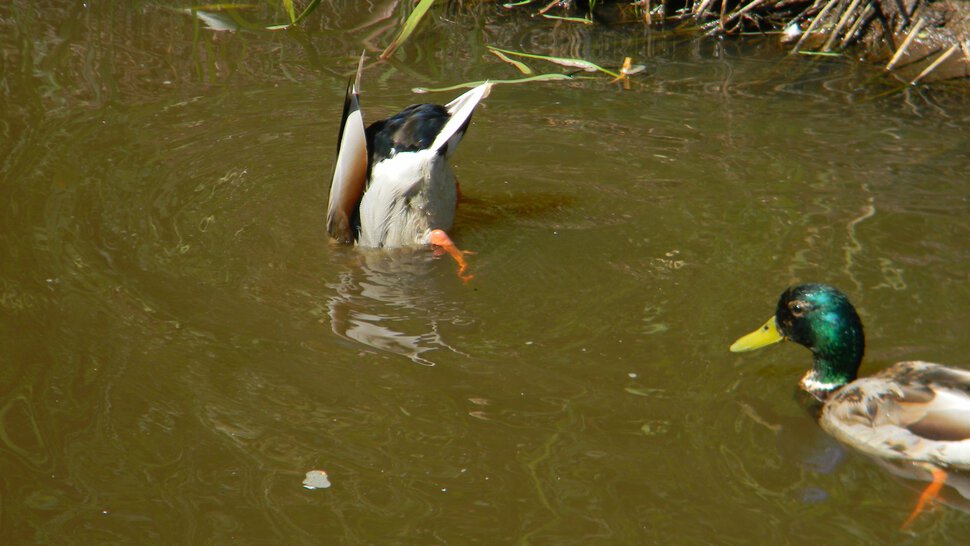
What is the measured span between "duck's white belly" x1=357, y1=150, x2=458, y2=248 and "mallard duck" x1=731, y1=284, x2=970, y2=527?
1788 millimetres

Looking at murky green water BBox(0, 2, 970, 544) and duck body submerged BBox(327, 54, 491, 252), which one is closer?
murky green water BBox(0, 2, 970, 544)

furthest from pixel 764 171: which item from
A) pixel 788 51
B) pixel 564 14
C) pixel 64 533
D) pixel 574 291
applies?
pixel 64 533

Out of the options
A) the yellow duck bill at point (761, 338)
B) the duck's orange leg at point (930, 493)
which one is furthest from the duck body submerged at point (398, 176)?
the duck's orange leg at point (930, 493)

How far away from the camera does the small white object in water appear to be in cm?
353

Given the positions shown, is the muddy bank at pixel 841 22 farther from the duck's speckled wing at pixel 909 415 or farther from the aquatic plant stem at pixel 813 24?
the duck's speckled wing at pixel 909 415

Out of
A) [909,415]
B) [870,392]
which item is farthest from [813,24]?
[909,415]

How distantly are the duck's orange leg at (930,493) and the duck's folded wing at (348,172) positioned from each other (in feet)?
9.64

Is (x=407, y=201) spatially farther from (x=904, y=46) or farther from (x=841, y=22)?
(x=841, y=22)

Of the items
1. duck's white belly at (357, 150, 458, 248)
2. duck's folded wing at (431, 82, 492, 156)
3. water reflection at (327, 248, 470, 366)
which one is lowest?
water reflection at (327, 248, 470, 366)

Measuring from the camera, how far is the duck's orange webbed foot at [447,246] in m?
5.21

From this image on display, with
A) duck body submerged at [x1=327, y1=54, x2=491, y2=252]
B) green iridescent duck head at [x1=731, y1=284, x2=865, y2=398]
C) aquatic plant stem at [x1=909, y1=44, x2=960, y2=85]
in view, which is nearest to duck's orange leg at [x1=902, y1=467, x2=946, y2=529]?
green iridescent duck head at [x1=731, y1=284, x2=865, y2=398]

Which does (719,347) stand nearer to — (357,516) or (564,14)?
(357,516)

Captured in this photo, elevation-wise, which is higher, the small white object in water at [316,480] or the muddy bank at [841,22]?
the muddy bank at [841,22]

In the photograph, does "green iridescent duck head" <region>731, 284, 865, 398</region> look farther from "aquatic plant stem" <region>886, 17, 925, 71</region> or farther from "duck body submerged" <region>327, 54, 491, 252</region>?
"aquatic plant stem" <region>886, 17, 925, 71</region>
